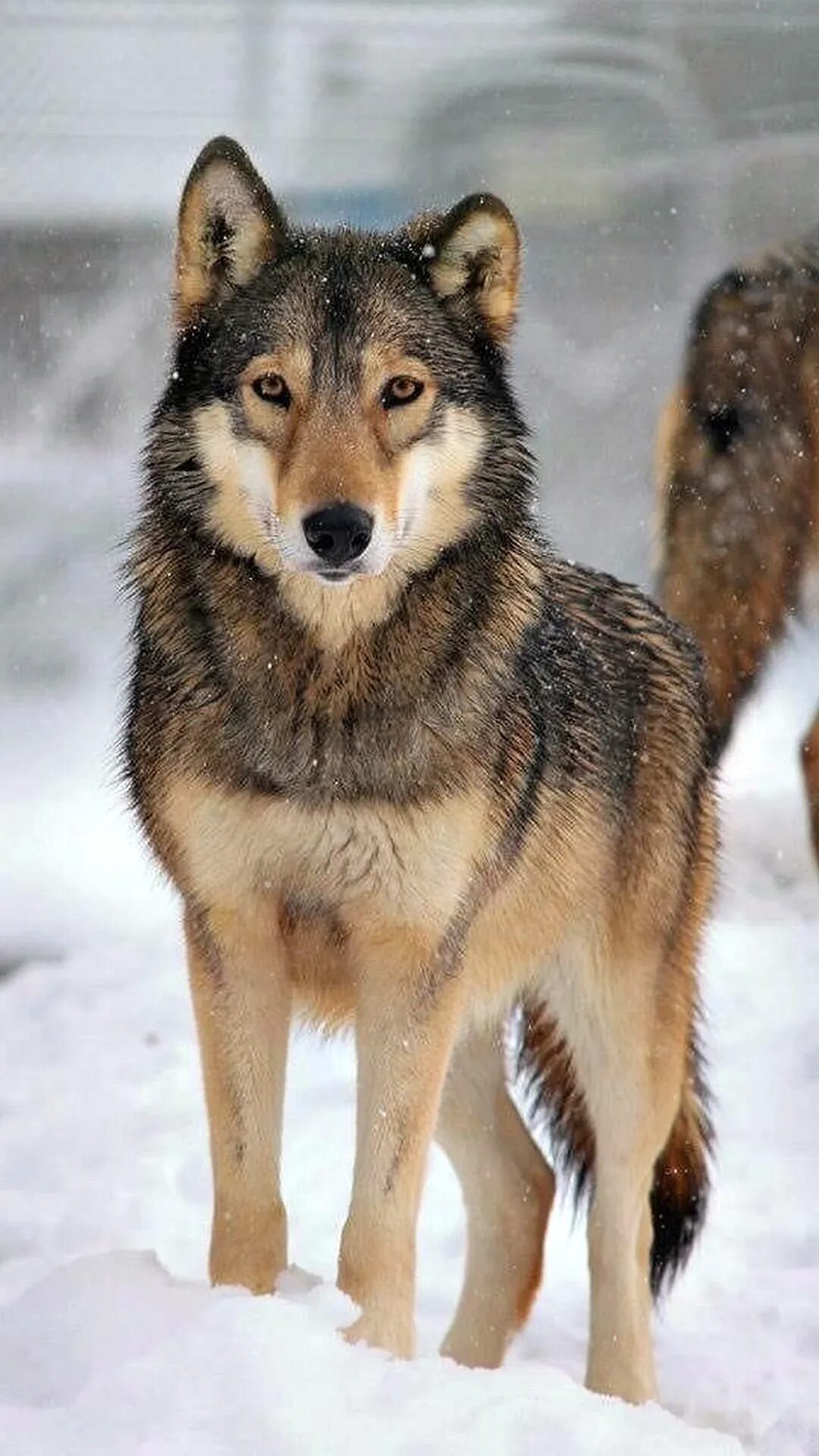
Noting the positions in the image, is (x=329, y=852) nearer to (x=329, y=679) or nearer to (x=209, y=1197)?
(x=329, y=679)

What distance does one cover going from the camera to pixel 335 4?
33.0 ft

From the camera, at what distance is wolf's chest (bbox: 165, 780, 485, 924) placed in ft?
10.5

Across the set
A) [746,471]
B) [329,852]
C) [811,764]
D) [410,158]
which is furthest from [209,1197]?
[410,158]

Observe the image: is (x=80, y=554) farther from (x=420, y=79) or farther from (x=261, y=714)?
(x=261, y=714)

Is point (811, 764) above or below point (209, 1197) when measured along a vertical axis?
above

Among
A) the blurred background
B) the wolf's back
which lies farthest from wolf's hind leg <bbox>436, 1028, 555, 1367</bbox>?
the blurred background

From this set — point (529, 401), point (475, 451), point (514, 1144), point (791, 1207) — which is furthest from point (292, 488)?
point (529, 401)

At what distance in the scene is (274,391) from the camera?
10.2 ft

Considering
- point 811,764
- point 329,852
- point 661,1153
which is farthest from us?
point 811,764

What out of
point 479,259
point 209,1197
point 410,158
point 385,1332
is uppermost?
point 479,259

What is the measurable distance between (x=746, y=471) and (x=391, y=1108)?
2988 millimetres

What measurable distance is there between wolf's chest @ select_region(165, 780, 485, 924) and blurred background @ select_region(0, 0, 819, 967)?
6.58 meters

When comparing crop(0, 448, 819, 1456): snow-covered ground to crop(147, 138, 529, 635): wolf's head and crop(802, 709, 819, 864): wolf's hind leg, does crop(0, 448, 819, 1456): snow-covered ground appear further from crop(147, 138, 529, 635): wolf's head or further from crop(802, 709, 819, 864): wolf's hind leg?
crop(147, 138, 529, 635): wolf's head

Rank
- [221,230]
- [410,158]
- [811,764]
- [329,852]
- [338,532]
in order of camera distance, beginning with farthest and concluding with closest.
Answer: [410,158] < [811,764] < [221,230] < [329,852] < [338,532]
